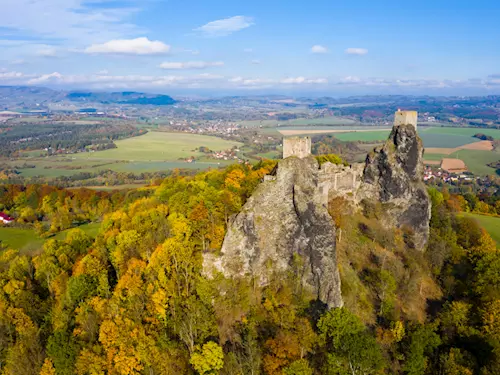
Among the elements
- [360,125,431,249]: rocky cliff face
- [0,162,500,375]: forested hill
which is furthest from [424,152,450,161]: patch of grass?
[0,162,500,375]: forested hill

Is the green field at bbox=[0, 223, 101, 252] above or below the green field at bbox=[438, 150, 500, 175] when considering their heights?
below

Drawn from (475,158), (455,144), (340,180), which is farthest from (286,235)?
(455,144)

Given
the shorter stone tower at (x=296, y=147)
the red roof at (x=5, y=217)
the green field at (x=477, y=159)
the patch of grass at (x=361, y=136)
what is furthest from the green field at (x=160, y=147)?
the shorter stone tower at (x=296, y=147)

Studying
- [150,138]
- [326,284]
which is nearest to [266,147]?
[150,138]

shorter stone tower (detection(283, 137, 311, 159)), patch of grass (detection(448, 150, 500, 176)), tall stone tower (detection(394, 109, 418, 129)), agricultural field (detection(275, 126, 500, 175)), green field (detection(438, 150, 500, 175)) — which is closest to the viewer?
shorter stone tower (detection(283, 137, 311, 159))

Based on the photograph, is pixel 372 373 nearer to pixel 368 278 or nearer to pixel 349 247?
pixel 368 278

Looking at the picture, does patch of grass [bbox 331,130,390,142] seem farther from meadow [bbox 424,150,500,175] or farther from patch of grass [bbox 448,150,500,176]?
patch of grass [bbox 448,150,500,176]

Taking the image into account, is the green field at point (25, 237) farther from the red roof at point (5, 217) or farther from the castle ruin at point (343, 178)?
the castle ruin at point (343, 178)
